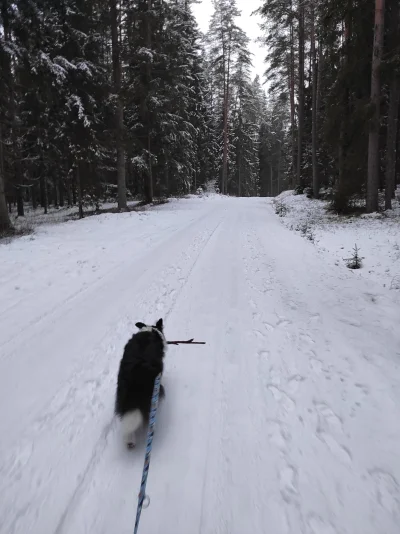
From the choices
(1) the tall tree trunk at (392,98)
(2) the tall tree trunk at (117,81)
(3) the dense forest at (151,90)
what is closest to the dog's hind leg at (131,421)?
(3) the dense forest at (151,90)

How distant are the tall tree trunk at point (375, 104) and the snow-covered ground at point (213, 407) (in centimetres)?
835

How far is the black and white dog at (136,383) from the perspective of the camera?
8.23 feet

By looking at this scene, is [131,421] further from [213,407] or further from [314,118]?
[314,118]

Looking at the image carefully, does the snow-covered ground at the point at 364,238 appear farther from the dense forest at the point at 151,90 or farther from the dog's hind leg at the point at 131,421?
the dog's hind leg at the point at 131,421

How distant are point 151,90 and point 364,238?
1688 cm

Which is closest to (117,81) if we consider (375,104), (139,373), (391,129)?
(375,104)

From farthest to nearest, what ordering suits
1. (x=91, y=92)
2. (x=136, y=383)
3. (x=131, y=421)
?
1. (x=91, y=92)
2. (x=136, y=383)
3. (x=131, y=421)

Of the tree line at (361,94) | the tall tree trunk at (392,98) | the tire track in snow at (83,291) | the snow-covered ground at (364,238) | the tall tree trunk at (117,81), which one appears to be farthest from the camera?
the tall tree trunk at (117,81)

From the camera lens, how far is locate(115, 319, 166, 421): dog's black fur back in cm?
256

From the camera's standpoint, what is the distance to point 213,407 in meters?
3.23

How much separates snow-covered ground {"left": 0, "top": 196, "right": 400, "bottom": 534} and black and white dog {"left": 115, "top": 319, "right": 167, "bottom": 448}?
15.0 inches

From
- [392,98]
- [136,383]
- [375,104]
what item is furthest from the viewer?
[392,98]

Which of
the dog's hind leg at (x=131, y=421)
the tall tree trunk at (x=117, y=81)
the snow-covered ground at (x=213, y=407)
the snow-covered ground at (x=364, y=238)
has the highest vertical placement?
the tall tree trunk at (x=117, y=81)

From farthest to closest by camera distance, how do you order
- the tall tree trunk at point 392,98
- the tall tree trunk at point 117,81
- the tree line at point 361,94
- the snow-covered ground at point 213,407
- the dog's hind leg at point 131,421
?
the tall tree trunk at point 117,81 < the tall tree trunk at point 392,98 < the tree line at point 361,94 < the dog's hind leg at point 131,421 < the snow-covered ground at point 213,407
